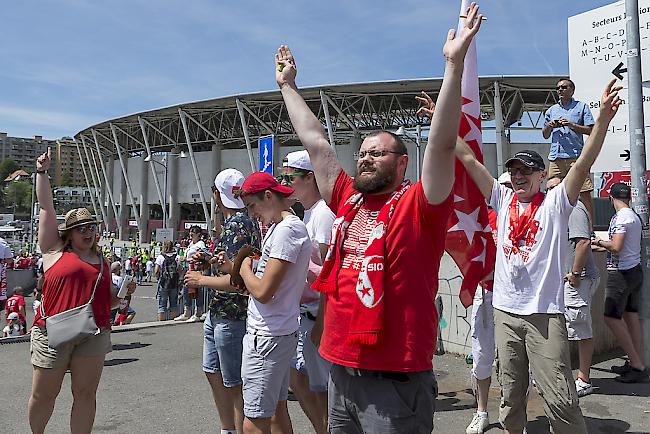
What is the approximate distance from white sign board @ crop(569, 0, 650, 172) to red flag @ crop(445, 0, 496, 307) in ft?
14.3

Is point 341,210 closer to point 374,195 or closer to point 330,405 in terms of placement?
point 374,195

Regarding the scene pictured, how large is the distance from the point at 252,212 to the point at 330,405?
139 centimetres

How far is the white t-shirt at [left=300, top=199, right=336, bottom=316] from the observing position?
3688mm

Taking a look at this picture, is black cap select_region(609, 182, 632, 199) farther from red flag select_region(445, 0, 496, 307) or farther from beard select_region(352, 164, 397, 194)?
beard select_region(352, 164, 397, 194)

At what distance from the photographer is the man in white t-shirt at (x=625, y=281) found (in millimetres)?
5555

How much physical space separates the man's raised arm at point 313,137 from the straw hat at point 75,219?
6.35 ft

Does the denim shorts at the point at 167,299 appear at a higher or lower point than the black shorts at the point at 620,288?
lower

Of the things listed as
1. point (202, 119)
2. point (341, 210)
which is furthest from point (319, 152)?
point (202, 119)

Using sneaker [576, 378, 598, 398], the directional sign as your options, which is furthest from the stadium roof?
sneaker [576, 378, 598, 398]

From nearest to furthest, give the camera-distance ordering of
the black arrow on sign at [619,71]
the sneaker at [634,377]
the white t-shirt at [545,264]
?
the white t-shirt at [545,264], the sneaker at [634,377], the black arrow on sign at [619,71]

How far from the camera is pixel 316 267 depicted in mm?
3670

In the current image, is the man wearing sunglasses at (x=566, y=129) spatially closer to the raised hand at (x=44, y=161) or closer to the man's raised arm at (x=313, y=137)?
the man's raised arm at (x=313, y=137)

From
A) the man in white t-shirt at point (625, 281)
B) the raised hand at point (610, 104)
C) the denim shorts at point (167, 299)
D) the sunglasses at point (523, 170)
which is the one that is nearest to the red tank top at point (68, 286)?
the sunglasses at point (523, 170)

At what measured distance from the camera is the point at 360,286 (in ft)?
7.13
